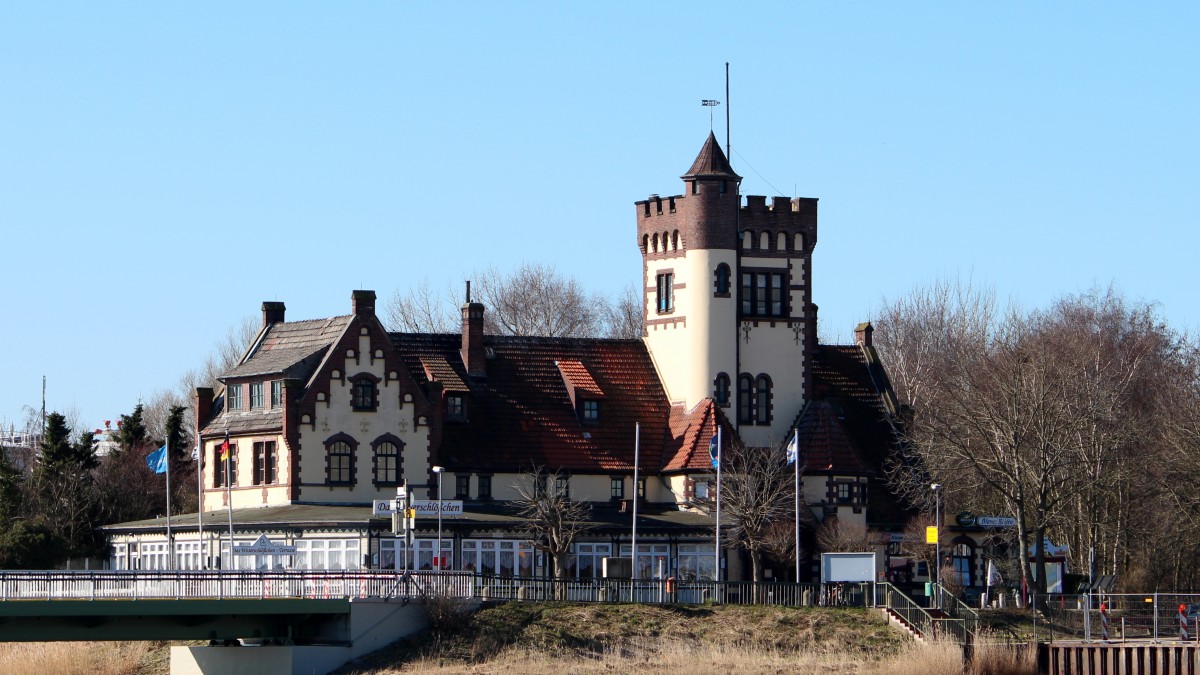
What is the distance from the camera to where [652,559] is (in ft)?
280

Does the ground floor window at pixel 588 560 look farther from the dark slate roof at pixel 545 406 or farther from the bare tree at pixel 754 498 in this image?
the bare tree at pixel 754 498

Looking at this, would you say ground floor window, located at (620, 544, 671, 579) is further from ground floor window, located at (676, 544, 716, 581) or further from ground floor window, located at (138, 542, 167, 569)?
ground floor window, located at (138, 542, 167, 569)

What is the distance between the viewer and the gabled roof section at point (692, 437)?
88312 millimetres

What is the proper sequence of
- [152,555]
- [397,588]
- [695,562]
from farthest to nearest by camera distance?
[152,555], [695,562], [397,588]

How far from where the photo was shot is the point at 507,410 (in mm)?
88750

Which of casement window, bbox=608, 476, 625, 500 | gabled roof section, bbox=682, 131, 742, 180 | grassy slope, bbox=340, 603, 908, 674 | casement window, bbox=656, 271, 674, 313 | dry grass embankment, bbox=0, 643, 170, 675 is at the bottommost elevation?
dry grass embankment, bbox=0, 643, 170, 675

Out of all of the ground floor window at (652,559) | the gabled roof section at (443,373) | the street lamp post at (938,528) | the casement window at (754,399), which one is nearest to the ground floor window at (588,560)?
the ground floor window at (652,559)

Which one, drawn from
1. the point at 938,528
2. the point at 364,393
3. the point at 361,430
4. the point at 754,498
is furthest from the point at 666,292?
the point at 938,528

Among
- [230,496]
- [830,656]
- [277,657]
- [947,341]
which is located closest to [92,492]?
[230,496]

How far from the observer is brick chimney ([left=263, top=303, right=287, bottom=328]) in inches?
3595

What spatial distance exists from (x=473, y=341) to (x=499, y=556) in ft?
34.0

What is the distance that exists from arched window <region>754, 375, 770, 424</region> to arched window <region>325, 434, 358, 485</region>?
52.8ft

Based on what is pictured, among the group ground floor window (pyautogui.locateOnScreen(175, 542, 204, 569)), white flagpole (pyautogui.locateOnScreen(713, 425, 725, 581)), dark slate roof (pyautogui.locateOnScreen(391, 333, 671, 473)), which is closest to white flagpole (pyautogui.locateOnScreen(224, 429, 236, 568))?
ground floor window (pyautogui.locateOnScreen(175, 542, 204, 569))

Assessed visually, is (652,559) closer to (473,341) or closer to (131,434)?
(473,341)
